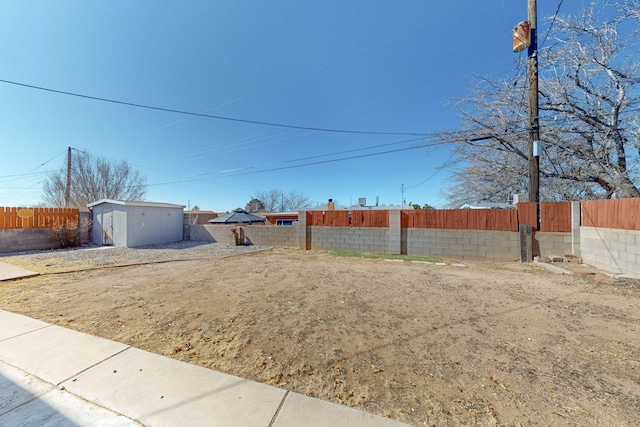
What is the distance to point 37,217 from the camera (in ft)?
34.4

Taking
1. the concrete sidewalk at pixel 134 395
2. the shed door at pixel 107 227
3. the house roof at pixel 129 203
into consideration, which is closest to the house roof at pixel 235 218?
the house roof at pixel 129 203

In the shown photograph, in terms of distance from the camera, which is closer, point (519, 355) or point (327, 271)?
Result: point (519, 355)

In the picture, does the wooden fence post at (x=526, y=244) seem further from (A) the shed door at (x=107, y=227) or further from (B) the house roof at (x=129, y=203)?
(A) the shed door at (x=107, y=227)

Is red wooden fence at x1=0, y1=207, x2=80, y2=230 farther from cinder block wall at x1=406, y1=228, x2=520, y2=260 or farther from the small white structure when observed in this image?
cinder block wall at x1=406, y1=228, x2=520, y2=260

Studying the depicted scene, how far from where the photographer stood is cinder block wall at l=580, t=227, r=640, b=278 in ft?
15.8

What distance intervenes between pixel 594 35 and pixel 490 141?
3.79 m

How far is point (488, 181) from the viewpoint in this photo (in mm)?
12359

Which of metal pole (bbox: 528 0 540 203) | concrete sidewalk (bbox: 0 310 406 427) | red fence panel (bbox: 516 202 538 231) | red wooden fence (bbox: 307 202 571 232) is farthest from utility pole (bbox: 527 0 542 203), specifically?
concrete sidewalk (bbox: 0 310 406 427)

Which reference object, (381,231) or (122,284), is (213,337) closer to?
(122,284)

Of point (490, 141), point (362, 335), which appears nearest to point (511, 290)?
point (362, 335)

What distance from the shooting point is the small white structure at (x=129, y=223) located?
1116cm

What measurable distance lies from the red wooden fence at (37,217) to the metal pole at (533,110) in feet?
63.6

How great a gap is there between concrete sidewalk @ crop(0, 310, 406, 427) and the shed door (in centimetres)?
1164

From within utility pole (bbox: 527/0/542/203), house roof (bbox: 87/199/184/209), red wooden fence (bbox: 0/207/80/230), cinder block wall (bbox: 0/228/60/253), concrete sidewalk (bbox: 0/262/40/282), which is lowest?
concrete sidewalk (bbox: 0/262/40/282)
